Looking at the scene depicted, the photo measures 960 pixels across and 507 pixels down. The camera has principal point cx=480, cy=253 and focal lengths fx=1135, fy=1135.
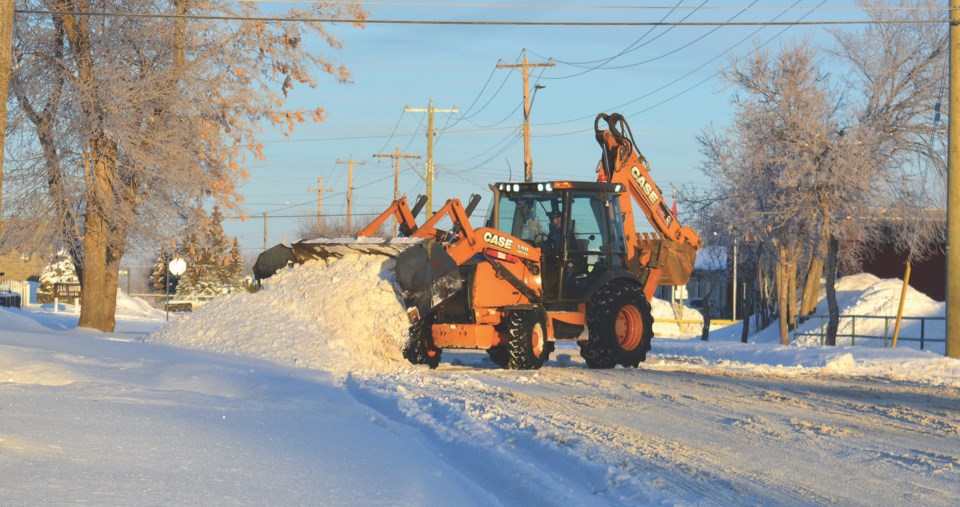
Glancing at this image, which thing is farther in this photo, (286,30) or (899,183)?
(899,183)

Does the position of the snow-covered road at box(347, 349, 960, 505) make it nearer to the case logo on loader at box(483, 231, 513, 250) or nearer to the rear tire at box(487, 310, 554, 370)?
the rear tire at box(487, 310, 554, 370)

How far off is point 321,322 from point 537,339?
324cm

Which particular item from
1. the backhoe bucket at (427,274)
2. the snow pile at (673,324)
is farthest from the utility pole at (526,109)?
the backhoe bucket at (427,274)

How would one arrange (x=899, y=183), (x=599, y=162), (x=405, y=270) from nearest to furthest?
(x=405, y=270), (x=599, y=162), (x=899, y=183)

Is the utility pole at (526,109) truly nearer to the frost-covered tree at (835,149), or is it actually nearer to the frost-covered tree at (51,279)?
the frost-covered tree at (835,149)

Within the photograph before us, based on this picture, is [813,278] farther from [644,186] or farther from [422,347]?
[422,347]

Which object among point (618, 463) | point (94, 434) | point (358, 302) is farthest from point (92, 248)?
point (618, 463)

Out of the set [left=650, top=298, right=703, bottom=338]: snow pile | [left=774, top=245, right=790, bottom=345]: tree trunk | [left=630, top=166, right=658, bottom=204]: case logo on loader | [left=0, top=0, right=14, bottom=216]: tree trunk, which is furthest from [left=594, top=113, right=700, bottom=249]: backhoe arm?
[left=650, top=298, right=703, bottom=338]: snow pile

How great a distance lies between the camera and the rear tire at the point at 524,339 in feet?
54.6

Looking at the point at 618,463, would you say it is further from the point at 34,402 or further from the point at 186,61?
the point at 186,61

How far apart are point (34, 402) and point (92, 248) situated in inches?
528

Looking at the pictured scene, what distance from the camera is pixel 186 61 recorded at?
75.1 feet

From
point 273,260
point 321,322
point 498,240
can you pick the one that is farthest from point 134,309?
point 498,240

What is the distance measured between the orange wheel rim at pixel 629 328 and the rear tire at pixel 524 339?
1.69m
